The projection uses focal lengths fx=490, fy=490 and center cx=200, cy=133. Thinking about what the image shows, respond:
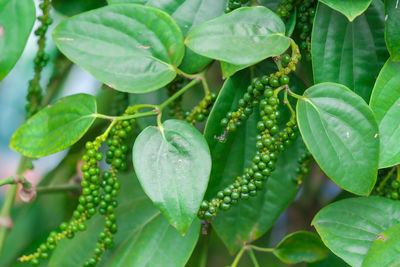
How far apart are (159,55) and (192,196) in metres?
0.18

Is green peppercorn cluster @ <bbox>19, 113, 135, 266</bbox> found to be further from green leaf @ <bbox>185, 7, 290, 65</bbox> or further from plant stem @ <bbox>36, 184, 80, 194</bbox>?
plant stem @ <bbox>36, 184, 80, 194</bbox>

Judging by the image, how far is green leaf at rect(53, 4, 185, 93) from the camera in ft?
1.84

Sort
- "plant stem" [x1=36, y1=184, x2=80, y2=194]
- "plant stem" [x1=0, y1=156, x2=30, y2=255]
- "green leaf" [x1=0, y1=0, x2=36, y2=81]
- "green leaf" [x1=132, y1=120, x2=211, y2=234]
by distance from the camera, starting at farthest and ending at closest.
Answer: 1. "plant stem" [x1=36, y1=184, x2=80, y2=194]
2. "plant stem" [x1=0, y1=156, x2=30, y2=255]
3. "green leaf" [x1=0, y1=0, x2=36, y2=81]
4. "green leaf" [x1=132, y1=120, x2=211, y2=234]

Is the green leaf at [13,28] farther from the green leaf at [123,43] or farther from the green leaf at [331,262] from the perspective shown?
the green leaf at [331,262]

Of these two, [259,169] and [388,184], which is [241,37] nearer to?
[259,169]

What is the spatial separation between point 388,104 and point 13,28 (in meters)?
0.45

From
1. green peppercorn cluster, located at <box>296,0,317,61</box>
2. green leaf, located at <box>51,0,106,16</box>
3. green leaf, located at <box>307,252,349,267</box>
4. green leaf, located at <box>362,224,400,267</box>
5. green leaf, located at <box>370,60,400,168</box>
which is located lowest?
green leaf, located at <box>307,252,349,267</box>

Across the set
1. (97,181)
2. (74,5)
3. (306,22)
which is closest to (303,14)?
(306,22)

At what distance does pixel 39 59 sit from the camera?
28.0 inches

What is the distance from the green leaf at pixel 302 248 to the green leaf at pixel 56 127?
0.31m

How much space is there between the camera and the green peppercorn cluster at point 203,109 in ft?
2.00

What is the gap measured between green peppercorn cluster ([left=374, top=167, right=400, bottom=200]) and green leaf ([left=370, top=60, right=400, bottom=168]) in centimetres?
7

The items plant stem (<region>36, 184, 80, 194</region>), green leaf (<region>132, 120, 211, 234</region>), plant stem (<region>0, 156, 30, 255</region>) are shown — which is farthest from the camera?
plant stem (<region>36, 184, 80, 194</region>)

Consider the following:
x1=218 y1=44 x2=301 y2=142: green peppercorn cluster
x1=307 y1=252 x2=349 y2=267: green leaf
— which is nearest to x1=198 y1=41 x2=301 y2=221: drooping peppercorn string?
x1=218 y1=44 x2=301 y2=142: green peppercorn cluster
